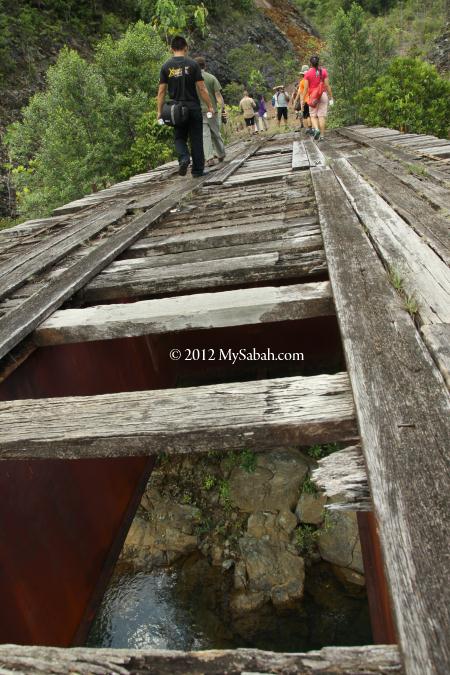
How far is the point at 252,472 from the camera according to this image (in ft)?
14.3

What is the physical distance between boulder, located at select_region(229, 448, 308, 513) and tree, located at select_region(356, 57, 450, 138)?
813cm

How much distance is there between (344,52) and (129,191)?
11.8m

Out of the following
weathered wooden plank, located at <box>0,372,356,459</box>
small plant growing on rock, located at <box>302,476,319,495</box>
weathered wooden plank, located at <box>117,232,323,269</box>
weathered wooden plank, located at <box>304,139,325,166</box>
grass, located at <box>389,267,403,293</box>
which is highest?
weathered wooden plank, located at <box>304,139,325,166</box>

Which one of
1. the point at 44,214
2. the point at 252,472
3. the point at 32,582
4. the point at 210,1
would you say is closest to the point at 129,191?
the point at 252,472

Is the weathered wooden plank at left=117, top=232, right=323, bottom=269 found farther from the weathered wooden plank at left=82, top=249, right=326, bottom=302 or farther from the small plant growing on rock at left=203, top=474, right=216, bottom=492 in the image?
the small plant growing on rock at left=203, top=474, right=216, bottom=492

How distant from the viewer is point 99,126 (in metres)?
10.3

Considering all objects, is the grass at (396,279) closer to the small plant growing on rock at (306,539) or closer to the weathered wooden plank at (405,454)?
the weathered wooden plank at (405,454)

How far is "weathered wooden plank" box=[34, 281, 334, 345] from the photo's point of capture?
1.63 m

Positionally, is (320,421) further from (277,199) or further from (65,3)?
(65,3)

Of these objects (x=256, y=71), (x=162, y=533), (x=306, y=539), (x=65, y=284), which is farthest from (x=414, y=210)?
(x=256, y=71)

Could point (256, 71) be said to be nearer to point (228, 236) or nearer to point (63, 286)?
point (228, 236)

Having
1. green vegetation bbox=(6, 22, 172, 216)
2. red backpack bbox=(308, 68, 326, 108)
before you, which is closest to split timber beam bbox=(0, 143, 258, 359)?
red backpack bbox=(308, 68, 326, 108)

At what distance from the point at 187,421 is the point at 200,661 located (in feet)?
1.63

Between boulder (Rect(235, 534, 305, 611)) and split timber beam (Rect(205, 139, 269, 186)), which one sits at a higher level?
split timber beam (Rect(205, 139, 269, 186))
